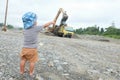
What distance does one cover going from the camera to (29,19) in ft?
27.5

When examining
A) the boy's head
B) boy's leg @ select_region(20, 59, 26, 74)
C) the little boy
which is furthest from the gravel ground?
the boy's head

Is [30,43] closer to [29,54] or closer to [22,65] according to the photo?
[29,54]

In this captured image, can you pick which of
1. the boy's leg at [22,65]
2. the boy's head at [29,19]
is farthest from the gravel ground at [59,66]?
the boy's head at [29,19]

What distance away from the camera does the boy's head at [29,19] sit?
27.4ft

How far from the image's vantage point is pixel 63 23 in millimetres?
24422

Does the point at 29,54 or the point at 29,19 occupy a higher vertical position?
the point at 29,19

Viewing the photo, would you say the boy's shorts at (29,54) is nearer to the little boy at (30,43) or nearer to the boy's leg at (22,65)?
the little boy at (30,43)

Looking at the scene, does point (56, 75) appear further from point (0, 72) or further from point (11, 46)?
point (11, 46)

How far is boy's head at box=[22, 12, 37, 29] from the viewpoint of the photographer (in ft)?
27.4

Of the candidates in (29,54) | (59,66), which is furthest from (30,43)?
(59,66)

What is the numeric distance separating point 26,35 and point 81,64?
256 cm

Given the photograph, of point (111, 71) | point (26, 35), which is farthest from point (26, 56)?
point (111, 71)

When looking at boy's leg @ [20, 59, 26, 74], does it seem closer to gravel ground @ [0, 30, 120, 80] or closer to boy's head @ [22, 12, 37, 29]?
gravel ground @ [0, 30, 120, 80]

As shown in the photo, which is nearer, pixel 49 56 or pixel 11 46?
pixel 49 56
